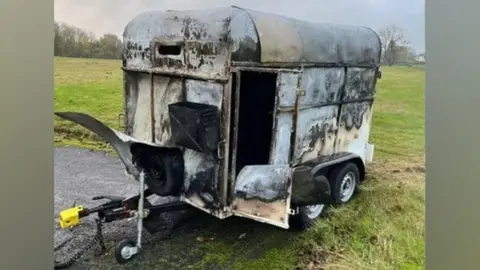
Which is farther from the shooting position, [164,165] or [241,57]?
[164,165]

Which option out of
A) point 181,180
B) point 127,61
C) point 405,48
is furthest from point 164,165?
point 405,48

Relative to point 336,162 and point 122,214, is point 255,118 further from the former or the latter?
point 122,214

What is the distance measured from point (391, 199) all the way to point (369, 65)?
442mm

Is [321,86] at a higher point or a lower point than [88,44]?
lower

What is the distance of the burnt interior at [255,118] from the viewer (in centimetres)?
184

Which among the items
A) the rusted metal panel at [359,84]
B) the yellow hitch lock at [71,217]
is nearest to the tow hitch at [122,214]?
the yellow hitch lock at [71,217]

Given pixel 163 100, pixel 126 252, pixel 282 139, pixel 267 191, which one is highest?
pixel 163 100

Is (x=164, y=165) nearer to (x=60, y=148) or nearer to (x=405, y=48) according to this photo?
(x=60, y=148)

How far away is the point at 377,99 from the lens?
191cm

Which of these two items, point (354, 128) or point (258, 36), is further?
point (354, 128)

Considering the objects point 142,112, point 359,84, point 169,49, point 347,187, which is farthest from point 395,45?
point 142,112

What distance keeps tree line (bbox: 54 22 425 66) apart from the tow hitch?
1.39 feet

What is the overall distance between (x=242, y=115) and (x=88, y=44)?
0.56 metres

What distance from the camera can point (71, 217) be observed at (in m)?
1.95
